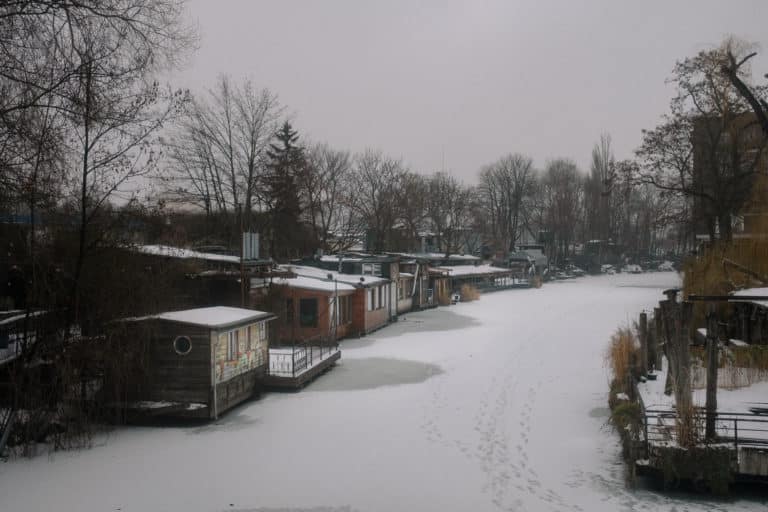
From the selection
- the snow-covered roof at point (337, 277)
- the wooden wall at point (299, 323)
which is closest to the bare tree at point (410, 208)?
the snow-covered roof at point (337, 277)

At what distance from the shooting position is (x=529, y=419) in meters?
16.7

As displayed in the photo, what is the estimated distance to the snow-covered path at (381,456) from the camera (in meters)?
11.3

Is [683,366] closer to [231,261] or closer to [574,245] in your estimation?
[231,261]

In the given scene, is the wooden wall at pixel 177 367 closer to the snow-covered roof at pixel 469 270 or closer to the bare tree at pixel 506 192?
the snow-covered roof at pixel 469 270

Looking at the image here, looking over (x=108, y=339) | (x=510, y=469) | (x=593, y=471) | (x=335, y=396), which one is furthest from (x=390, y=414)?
(x=108, y=339)

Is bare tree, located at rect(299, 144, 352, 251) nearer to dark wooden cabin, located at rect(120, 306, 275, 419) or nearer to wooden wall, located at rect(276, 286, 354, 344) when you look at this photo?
wooden wall, located at rect(276, 286, 354, 344)

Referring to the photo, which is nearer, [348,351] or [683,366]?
[683,366]

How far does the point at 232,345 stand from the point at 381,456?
5.94 m

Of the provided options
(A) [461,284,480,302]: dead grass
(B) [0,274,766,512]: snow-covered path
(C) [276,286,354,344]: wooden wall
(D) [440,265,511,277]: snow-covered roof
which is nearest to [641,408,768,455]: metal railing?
(B) [0,274,766,512]: snow-covered path

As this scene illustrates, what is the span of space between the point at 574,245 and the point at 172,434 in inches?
3894

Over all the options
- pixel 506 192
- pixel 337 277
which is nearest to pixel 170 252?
pixel 337 277

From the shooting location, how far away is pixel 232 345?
17.5 meters

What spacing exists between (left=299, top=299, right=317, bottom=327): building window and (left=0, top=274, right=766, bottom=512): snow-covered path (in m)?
5.87

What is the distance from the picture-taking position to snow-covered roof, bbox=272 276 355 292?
29016 millimetres
